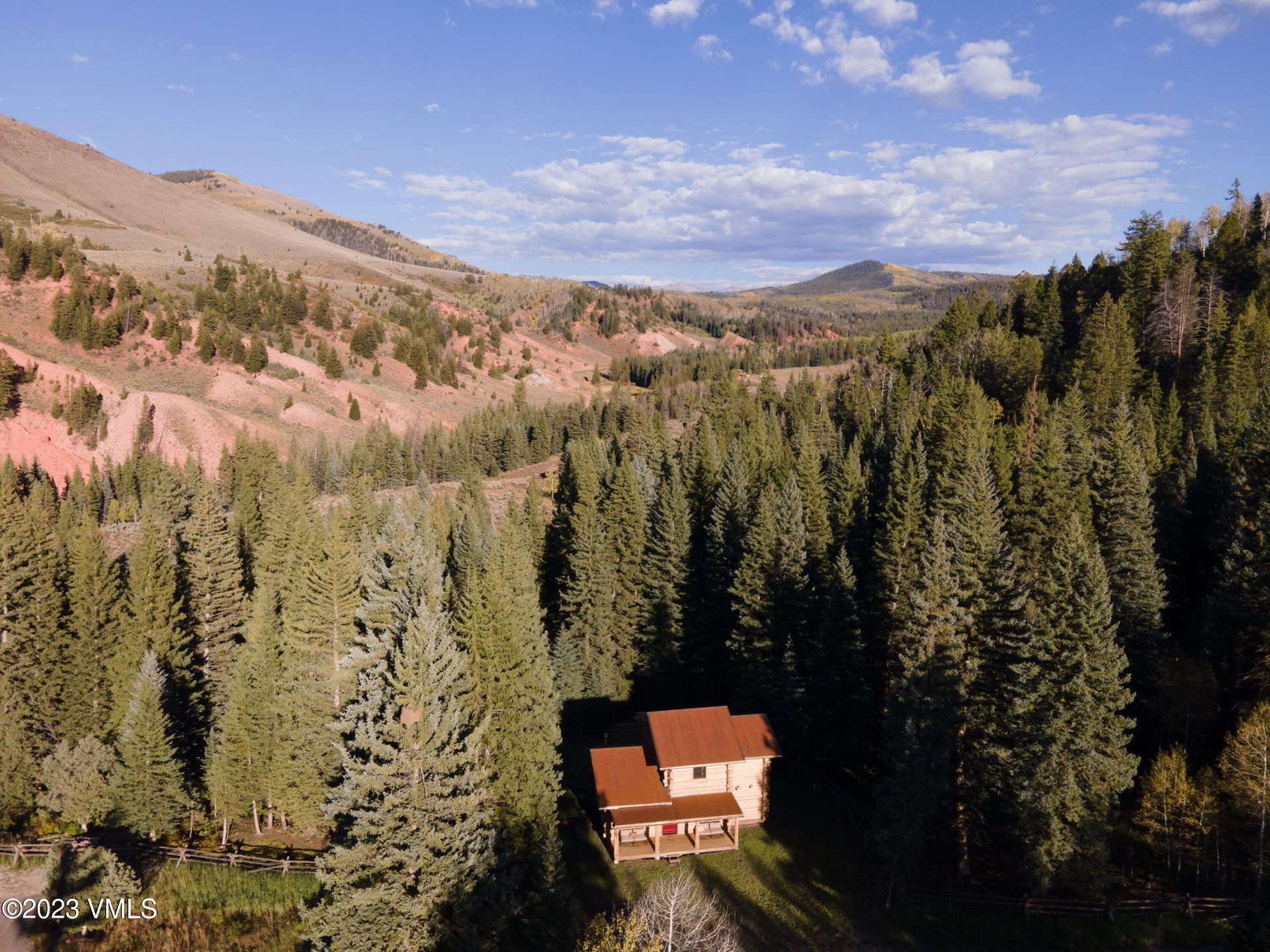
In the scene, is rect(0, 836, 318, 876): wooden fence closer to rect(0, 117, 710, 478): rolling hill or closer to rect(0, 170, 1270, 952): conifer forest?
rect(0, 170, 1270, 952): conifer forest

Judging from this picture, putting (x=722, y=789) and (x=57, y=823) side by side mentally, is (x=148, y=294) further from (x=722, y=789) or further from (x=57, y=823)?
(x=722, y=789)

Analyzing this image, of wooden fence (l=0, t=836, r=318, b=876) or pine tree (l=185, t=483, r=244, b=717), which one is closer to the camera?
wooden fence (l=0, t=836, r=318, b=876)

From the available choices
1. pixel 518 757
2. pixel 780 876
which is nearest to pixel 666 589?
pixel 780 876

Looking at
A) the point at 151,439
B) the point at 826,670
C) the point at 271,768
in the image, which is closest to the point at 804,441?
the point at 826,670

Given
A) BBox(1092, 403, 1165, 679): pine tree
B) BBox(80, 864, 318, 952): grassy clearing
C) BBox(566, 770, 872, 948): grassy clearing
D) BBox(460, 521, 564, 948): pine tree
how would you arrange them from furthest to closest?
BBox(1092, 403, 1165, 679): pine tree, BBox(566, 770, 872, 948): grassy clearing, BBox(80, 864, 318, 952): grassy clearing, BBox(460, 521, 564, 948): pine tree

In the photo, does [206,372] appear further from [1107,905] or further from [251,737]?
[1107,905]

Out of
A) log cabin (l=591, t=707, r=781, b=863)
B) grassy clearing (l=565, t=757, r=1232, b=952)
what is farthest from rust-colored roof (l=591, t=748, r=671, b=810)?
grassy clearing (l=565, t=757, r=1232, b=952)
